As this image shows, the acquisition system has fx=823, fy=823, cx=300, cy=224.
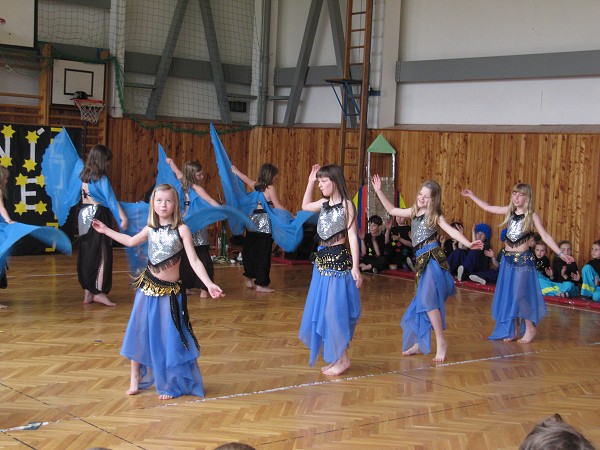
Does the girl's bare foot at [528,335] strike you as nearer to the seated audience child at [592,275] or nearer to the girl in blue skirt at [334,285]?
the girl in blue skirt at [334,285]

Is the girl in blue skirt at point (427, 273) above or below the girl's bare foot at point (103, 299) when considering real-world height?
above

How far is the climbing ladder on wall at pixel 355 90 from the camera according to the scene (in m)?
13.4

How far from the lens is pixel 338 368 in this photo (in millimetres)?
6379

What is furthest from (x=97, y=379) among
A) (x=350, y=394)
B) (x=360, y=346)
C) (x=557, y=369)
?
(x=557, y=369)

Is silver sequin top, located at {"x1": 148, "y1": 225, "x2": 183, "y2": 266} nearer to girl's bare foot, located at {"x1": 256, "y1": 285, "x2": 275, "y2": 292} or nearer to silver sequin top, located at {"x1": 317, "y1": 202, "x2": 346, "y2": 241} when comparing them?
silver sequin top, located at {"x1": 317, "y1": 202, "x2": 346, "y2": 241}

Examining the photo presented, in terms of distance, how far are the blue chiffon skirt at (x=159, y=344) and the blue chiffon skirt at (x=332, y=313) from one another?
1186 millimetres

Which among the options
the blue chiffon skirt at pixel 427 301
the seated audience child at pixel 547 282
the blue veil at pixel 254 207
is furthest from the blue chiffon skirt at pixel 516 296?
the blue veil at pixel 254 207

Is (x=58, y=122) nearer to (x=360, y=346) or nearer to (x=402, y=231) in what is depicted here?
(x=402, y=231)

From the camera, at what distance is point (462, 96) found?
13.1m

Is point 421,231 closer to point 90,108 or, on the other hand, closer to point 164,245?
point 164,245

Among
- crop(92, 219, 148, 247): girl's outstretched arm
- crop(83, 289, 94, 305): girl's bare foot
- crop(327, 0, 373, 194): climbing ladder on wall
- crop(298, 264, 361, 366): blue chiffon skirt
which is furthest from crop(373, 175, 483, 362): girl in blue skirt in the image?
crop(327, 0, 373, 194): climbing ladder on wall

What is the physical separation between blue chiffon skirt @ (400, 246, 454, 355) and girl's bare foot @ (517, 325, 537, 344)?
1269 mm

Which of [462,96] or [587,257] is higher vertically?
[462,96]

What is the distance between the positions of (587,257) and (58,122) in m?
8.45
